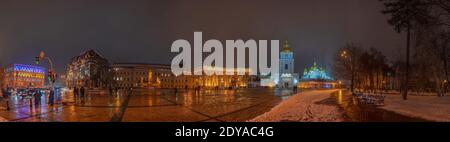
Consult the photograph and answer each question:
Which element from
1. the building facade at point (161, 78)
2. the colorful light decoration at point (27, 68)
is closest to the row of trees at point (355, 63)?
the building facade at point (161, 78)

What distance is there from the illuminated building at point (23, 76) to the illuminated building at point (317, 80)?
134 m

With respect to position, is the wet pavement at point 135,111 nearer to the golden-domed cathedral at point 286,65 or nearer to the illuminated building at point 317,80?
the golden-domed cathedral at point 286,65

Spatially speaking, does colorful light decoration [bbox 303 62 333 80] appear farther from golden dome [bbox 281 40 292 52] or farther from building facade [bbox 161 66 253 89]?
building facade [bbox 161 66 253 89]

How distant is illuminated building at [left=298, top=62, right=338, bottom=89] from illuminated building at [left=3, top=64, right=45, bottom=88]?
440 ft

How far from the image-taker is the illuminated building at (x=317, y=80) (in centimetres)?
15650

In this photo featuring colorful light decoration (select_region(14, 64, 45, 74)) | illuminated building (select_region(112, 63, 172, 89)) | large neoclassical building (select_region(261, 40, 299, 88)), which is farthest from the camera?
large neoclassical building (select_region(261, 40, 299, 88))

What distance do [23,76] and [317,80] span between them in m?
149

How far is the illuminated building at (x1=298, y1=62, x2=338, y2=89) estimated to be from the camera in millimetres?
156500

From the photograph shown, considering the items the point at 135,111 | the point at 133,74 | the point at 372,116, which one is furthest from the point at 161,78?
the point at 372,116

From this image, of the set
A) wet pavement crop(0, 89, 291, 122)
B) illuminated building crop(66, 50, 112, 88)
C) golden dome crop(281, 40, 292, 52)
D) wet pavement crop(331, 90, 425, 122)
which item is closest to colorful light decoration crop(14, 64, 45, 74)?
illuminated building crop(66, 50, 112, 88)
